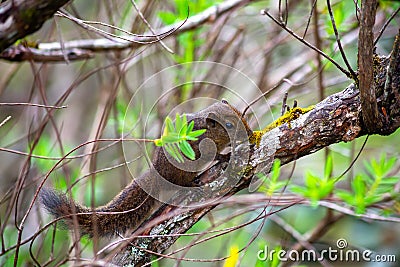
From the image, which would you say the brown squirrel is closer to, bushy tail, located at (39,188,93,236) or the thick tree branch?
bushy tail, located at (39,188,93,236)

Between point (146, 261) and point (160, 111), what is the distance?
3.24 feet

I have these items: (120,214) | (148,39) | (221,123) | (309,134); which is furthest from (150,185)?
(148,39)

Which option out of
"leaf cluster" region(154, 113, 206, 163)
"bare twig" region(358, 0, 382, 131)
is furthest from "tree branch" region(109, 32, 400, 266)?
"leaf cluster" region(154, 113, 206, 163)

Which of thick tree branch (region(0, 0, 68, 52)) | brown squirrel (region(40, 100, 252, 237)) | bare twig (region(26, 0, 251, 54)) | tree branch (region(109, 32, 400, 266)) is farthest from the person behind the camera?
bare twig (region(26, 0, 251, 54))

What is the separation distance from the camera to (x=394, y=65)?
1.05 m

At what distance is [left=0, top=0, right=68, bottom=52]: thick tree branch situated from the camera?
2.46 ft

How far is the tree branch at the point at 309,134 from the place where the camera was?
3.57 ft

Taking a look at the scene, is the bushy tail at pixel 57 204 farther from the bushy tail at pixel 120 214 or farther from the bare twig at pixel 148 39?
the bare twig at pixel 148 39

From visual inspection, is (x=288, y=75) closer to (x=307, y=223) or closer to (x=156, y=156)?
(x=307, y=223)

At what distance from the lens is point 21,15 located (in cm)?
75

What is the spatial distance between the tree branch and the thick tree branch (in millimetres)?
477

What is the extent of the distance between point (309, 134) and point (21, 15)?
664mm

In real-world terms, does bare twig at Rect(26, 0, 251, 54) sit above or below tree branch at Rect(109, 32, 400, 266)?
above

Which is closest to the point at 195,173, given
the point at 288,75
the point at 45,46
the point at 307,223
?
the point at 45,46
